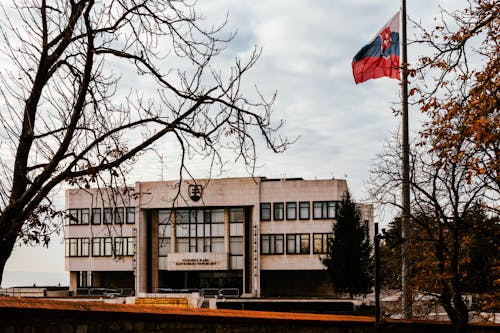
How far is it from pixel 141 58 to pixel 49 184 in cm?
238

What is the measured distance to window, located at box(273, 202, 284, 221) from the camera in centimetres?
6862

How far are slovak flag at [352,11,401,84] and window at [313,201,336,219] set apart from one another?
48551 millimetres

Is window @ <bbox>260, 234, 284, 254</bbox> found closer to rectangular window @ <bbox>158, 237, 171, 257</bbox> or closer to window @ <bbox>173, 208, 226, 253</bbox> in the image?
window @ <bbox>173, 208, 226, 253</bbox>

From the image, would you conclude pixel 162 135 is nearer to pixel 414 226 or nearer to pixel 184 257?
pixel 414 226

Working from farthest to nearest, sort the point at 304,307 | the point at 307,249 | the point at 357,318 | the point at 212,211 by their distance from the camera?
the point at 212,211 < the point at 307,249 < the point at 304,307 < the point at 357,318

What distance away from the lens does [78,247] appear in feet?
244

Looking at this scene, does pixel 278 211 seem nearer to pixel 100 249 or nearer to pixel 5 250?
pixel 100 249

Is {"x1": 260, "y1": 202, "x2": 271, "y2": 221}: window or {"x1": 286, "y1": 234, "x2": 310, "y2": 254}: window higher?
{"x1": 260, "y1": 202, "x2": 271, "y2": 221}: window

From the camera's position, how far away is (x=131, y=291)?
240ft

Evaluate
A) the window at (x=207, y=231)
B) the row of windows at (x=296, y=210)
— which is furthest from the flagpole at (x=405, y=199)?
the window at (x=207, y=231)

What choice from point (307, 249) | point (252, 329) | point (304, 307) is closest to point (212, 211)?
point (307, 249)

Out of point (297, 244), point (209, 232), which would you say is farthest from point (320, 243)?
point (209, 232)

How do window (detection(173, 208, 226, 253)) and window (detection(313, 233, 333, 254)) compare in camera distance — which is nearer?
window (detection(313, 233, 333, 254))

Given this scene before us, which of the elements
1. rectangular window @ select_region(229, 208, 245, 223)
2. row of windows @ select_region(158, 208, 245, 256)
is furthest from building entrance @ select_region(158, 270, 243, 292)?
rectangular window @ select_region(229, 208, 245, 223)
